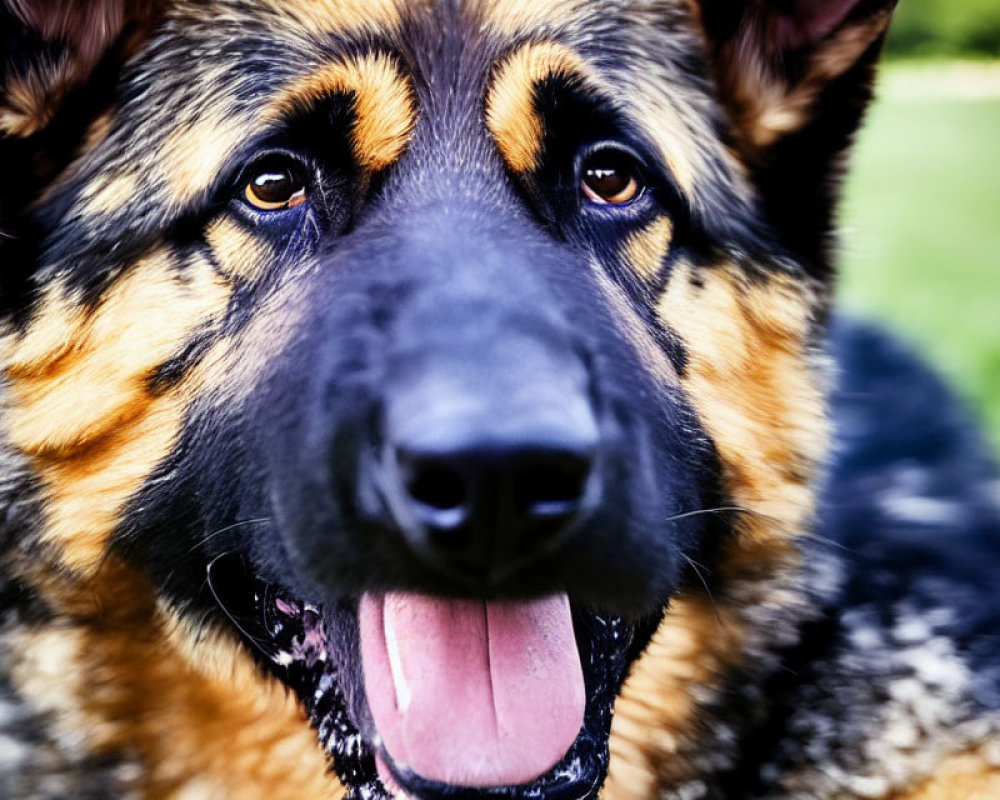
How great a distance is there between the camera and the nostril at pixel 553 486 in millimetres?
1816

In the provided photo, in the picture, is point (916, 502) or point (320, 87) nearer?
point (320, 87)

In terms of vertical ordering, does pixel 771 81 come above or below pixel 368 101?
below

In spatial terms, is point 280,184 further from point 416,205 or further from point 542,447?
point 542,447

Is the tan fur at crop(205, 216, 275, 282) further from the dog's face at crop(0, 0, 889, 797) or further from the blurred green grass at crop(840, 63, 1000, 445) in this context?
the blurred green grass at crop(840, 63, 1000, 445)

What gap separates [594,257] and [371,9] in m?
0.74

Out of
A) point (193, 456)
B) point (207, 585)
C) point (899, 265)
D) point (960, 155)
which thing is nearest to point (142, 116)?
point (193, 456)

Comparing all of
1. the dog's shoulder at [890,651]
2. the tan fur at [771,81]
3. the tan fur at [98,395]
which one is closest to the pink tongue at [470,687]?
the tan fur at [98,395]

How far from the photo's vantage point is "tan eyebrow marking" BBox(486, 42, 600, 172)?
2.44 metres

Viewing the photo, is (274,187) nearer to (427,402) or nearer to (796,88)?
(427,402)

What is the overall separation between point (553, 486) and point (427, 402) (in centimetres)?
25

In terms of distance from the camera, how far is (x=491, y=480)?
1796 millimetres

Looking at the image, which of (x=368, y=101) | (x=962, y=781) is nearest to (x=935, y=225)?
(x=962, y=781)

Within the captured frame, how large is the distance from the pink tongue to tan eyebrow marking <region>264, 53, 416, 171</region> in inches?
36.9

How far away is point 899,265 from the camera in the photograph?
414 inches
